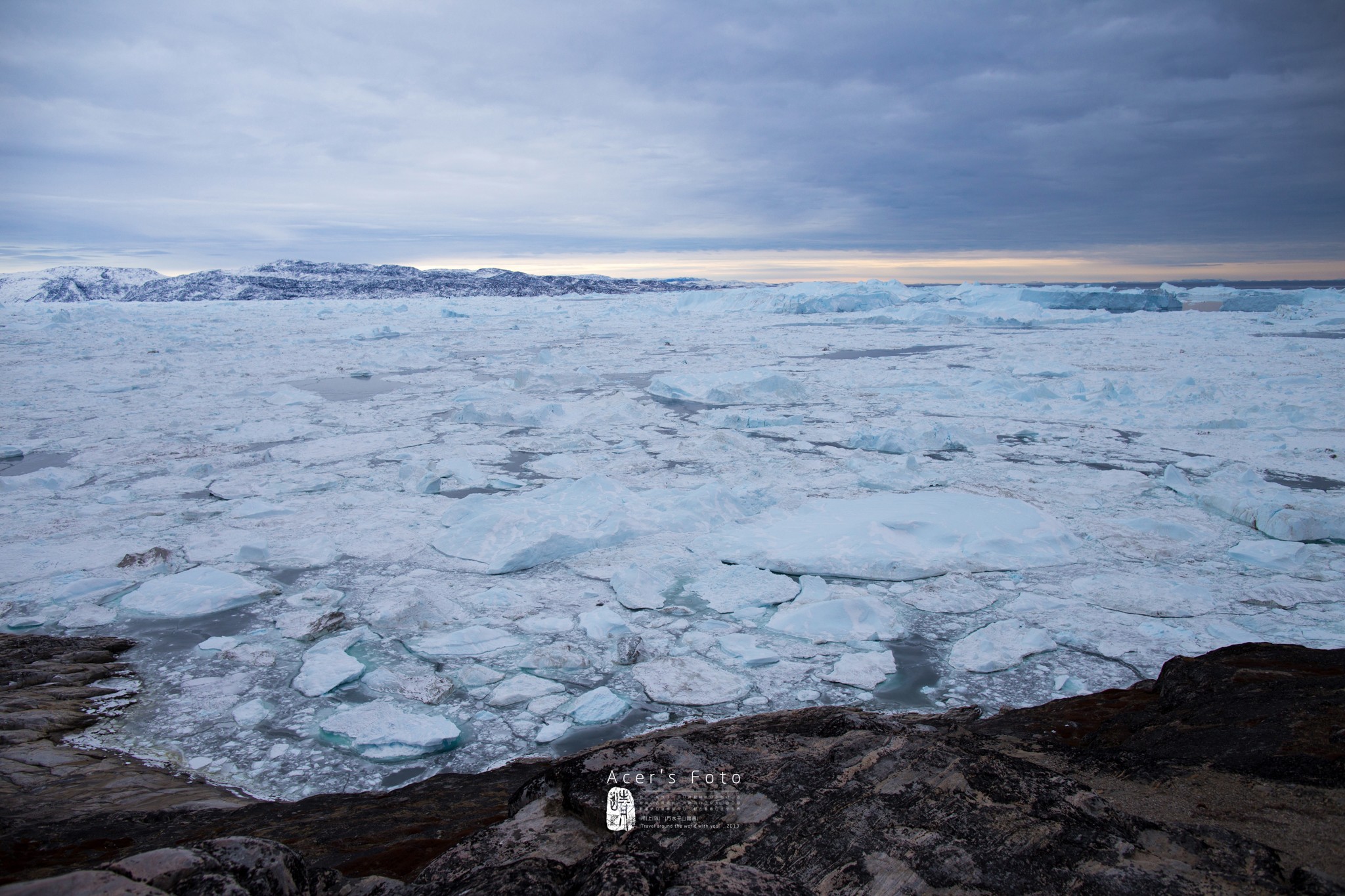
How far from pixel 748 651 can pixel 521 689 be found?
3.11 feet

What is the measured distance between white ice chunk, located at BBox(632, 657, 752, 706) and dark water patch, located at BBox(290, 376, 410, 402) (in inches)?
296

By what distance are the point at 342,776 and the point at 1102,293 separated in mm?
31906

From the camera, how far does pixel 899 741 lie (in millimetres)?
1701

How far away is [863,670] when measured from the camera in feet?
9.47

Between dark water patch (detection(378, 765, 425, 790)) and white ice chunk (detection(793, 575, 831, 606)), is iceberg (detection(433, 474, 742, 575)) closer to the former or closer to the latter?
white ice chunk (detection(793, 575, 831, 606))

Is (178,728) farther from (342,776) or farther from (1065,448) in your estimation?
(1065,448)

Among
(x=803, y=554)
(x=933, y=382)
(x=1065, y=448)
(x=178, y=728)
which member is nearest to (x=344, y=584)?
(x=178, y=728)

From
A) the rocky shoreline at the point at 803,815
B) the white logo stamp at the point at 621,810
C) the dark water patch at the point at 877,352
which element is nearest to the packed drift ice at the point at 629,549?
the rocky shoreline at the point at 803,815

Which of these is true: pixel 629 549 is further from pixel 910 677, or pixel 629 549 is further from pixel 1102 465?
pixel 1102 465

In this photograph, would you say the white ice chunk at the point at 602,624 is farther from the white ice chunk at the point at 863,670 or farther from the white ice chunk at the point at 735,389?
the white ice chunk at the point at 735,389

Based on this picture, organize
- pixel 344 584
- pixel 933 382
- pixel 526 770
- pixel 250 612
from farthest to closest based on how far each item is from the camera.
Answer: pixel 933 382 → pixel 344 584 → pixel 250 612 → pixel 526 770

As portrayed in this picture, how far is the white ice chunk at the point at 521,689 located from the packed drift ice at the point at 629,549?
0.04 feet

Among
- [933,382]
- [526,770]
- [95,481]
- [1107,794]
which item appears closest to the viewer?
[1107,794]

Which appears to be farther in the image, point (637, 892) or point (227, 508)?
point (227, 508)
